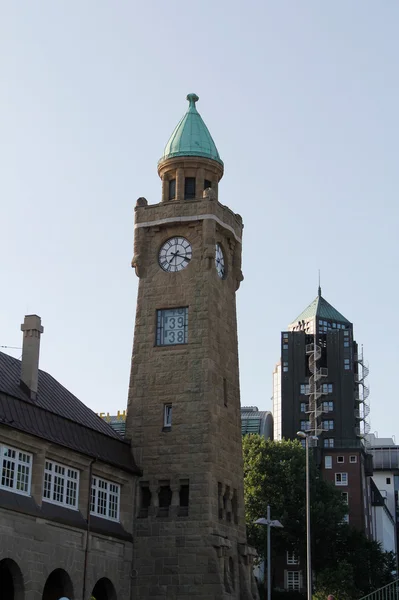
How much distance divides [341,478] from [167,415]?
62046mm

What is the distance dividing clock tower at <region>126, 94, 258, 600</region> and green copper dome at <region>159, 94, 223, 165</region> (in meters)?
0.07

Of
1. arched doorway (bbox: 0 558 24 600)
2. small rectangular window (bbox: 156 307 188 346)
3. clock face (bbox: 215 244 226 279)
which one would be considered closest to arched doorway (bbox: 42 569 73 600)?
arched doorway (bbox: 0 558 24 600)

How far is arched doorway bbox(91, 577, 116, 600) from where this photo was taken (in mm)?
47875

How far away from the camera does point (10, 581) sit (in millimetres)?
44531

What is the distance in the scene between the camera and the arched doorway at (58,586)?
44.2m

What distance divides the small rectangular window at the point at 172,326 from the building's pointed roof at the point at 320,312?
88.2 metres

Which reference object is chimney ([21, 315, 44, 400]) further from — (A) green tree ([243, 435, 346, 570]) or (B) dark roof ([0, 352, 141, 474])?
(A) green tree ([243, 435, 346, 570])

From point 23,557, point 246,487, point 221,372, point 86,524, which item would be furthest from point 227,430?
point 246,487

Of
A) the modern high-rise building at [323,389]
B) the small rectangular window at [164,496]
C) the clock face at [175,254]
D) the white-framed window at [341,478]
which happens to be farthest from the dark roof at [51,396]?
the modern high-rise building at [323,389]

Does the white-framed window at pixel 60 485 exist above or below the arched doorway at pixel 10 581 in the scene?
above

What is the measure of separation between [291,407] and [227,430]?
77445 mm

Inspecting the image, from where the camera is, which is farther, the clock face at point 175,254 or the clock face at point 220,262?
the clock face at point 220,262

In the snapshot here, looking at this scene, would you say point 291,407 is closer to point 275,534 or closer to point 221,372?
point 275,534

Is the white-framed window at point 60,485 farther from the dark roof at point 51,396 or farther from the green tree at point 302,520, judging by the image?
the green tree at point 302,520
